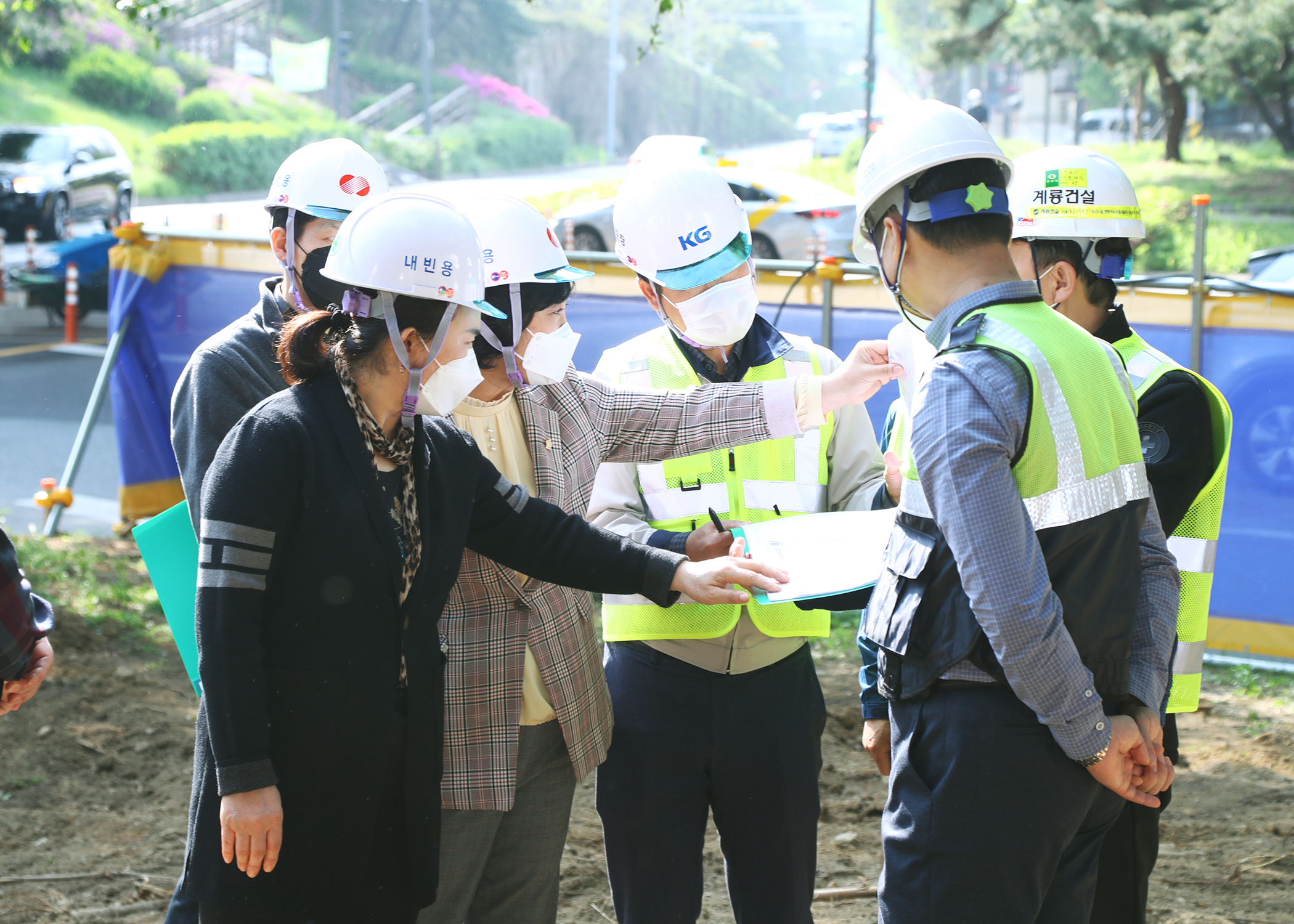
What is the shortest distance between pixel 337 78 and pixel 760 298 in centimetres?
3573

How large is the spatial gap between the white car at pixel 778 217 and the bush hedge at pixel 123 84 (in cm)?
2399

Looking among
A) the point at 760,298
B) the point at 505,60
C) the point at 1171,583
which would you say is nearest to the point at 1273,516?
the point at 760,298

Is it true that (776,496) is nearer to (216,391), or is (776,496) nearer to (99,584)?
(216,391)

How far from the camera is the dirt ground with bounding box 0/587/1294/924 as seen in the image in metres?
3.85

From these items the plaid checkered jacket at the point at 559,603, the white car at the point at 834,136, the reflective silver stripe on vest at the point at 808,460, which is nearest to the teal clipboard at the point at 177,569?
the plaid checkered jacket at the point at 559,603

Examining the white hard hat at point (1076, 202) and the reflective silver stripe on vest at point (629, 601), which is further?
the white hard hat at point (1076, 202)

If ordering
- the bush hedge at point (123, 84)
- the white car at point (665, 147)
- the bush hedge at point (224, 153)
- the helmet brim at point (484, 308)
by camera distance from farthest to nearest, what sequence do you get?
the bush hedge at point (123, 84)
the bush hedge at point (224, 153)
the white car at point (665, 147)
the helmet brim at point (484, 308)

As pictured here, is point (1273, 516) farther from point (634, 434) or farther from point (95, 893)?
point (95, 893)

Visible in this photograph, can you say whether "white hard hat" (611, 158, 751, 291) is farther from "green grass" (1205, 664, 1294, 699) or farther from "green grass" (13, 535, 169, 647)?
"green grass" (13, 535, 169, 647)

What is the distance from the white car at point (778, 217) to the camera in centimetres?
1516

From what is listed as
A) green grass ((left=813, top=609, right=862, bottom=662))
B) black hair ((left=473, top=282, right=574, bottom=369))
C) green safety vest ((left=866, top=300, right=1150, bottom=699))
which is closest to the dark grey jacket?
black hair ((left=473, top=282, right=574, bottom=369))

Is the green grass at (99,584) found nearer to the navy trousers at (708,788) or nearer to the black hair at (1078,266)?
the navy trousers at (708,788)

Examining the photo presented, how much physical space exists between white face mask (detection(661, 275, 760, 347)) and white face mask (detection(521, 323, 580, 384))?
0.37m

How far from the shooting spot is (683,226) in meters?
2.96
